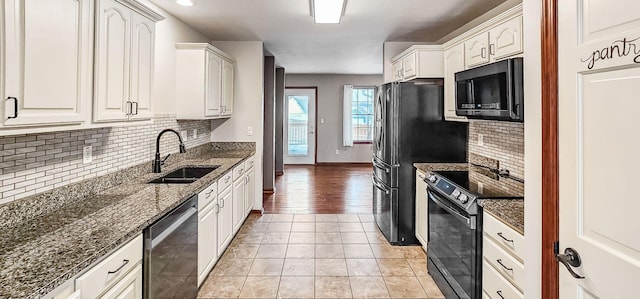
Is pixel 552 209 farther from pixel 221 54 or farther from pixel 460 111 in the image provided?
pixel 221 54

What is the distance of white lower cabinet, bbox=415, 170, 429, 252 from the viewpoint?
3.41 meters

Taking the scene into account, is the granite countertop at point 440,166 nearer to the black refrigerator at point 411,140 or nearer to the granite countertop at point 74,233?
the black refrigerator at point 411,140

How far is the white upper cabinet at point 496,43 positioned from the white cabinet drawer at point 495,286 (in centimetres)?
139

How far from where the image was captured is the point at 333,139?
981 centimetres

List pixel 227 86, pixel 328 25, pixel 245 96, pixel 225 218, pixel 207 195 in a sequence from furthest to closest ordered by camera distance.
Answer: pixel 245 96 < pixel 227 86 < pixel 328 25 < pixel 225 218 < pixel 207 195

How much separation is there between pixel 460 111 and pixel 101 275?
8.38ft

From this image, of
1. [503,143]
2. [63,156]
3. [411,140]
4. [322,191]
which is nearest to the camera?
[63,156]

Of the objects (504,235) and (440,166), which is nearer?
(504,235)

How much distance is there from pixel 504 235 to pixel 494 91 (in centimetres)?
97

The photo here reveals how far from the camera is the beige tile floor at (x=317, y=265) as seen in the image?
277 cm

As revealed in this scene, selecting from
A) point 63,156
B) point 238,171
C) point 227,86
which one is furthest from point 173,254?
point 227,86

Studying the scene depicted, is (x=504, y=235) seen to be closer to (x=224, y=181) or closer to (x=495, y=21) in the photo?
(x=495, y=21)

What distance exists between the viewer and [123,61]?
214cm

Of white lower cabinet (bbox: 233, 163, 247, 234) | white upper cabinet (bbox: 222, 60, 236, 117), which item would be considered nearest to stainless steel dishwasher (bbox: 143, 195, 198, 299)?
white lower cabinet (bbox: 233, 163, 247, 234)
